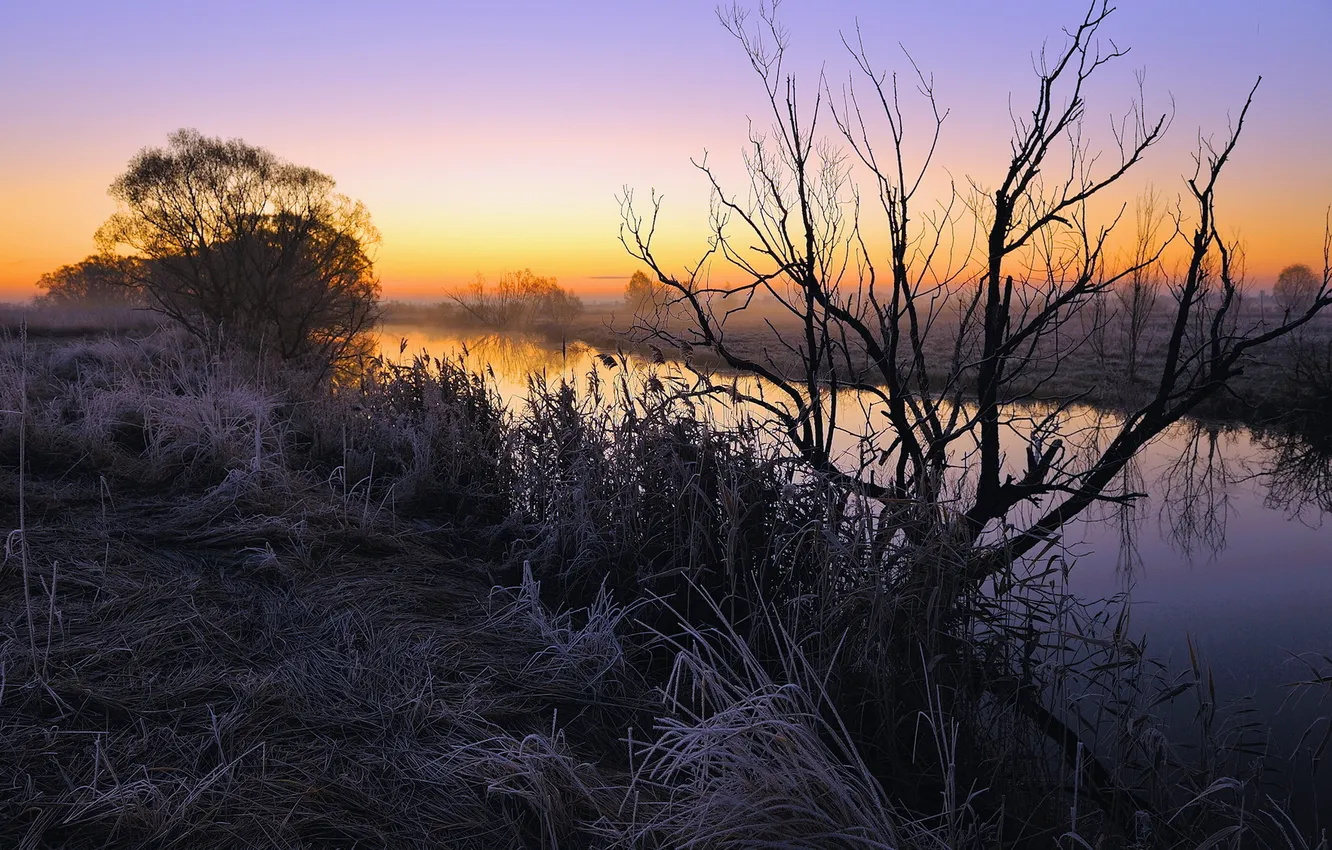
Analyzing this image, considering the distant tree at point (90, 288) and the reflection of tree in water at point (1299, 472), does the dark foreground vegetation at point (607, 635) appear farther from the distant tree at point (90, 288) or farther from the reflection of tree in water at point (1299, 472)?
the distant tree at point (90, 288)

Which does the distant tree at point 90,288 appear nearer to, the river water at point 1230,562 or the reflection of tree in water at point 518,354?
the reflection of tree in water at point 518,354

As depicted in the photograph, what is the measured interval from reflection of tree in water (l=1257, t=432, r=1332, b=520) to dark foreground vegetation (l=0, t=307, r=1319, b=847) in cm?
549

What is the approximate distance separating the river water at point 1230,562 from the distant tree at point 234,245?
437 inches

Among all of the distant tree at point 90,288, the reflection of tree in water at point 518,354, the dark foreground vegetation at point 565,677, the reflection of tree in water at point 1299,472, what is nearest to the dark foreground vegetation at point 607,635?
the dark foreground vegetation at point 565,677

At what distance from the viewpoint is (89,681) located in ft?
8.50

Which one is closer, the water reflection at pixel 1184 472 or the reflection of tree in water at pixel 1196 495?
the water reflection at pixel 1184 472

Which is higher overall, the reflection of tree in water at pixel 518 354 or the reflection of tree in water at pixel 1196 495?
the reflection of tree in water at pixel 518 354

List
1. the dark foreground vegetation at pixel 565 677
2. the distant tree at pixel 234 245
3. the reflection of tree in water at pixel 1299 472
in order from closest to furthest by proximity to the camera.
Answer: the dark foreground vegetation at pixel 565 677 < the reflection of tree in water at pixel 1299 472 < the distant tree at pixel 234 245

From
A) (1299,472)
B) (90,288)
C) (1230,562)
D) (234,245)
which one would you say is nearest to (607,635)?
(1230,562)

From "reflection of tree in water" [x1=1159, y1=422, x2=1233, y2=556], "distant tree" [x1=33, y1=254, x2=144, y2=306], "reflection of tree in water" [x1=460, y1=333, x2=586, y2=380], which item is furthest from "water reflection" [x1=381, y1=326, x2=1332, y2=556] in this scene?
"distant tree" [x1=33, y1=254, x2=144, y2=306]

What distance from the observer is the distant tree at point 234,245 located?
54.1ft

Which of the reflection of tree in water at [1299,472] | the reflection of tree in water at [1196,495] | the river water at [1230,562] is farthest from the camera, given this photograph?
the reflection of tree in water at [1299,472]

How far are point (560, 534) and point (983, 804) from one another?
8.23ft

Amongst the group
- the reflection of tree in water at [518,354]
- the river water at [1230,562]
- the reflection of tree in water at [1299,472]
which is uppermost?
the reflection of tree in water at [518,354]
